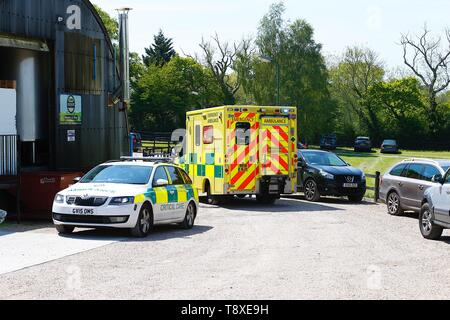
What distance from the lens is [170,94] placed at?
8481 centimetres

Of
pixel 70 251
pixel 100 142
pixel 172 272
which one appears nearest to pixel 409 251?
pixel 172 272

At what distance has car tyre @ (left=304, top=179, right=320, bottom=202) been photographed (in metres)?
24.6

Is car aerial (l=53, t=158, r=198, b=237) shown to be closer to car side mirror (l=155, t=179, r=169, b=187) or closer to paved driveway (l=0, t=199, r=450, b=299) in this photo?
car side mirror (l=155, t=179, r=169, b=187)

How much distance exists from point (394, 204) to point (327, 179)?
14.2 ft

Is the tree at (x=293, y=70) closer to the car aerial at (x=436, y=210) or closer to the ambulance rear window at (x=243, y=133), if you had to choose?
the ambulance rear window at (x=243, y=133)

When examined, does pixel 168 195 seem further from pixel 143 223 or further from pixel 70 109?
pixel 70 109

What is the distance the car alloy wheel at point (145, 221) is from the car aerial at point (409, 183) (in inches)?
289

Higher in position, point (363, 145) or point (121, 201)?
point (363, 145)

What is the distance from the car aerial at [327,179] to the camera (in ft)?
79.5

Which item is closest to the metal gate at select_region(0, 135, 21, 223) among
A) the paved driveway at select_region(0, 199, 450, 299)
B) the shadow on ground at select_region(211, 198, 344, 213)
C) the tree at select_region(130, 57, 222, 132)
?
the paved driveway at select_region(0, 199, 450, 299)

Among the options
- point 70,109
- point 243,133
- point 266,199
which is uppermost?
point 70,109

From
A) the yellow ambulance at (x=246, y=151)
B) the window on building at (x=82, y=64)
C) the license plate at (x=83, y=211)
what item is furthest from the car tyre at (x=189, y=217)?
the window on building at (x=82, y=64)

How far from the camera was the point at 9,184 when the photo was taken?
17.2m

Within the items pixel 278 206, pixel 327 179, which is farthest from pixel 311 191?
pixel 278 206
